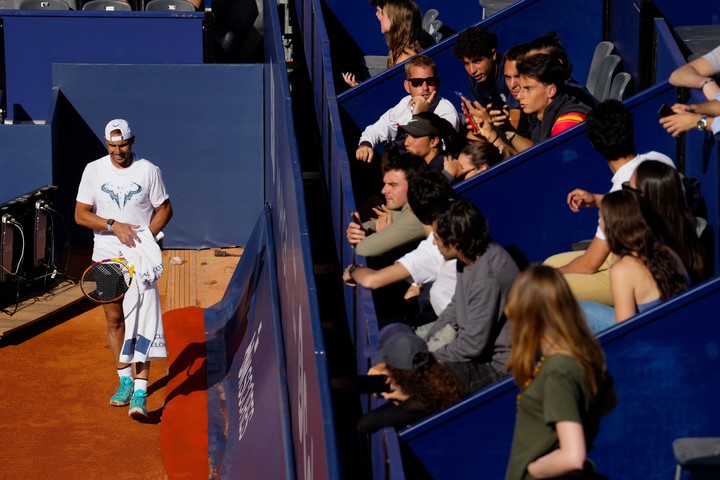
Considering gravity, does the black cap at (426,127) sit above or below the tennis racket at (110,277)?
above

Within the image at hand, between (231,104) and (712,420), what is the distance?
765 centimetres

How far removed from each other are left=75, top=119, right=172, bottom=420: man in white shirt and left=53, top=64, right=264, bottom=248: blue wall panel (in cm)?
353

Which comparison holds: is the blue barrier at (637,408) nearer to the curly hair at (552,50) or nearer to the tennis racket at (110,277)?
the curly hair at (552,50)

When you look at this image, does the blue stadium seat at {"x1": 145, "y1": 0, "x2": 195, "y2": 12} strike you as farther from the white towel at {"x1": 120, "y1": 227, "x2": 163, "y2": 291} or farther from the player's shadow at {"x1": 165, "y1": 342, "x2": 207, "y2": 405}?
the white towel at {"x1": 120, "y1": 227, "x2": 163, "y2": 291}

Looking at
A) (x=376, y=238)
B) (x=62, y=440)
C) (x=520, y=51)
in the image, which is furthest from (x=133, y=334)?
(x=520, y=51)

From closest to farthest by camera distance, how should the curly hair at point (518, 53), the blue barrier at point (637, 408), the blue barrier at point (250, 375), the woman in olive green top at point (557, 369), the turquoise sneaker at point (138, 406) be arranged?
the woman in olive green top at point (557, 369) → the blue barrier at point (637, 408) → the blue barrier at point (250, 375) → the curly hair at point (518, 53) → the turquoise sneaker at point (138, 406)

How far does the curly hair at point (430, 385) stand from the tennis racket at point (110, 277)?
137 inches

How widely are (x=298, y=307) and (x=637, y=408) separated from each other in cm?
202

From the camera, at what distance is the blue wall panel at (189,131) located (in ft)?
38.1

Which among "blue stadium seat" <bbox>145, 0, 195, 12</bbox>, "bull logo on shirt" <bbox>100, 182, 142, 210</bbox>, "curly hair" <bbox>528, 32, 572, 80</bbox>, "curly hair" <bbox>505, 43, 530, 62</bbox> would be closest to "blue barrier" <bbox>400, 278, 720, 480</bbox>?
"curly hair" <bbox>528, 32, 572, 80</bbox>

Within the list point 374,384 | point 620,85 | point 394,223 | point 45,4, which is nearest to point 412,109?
point 620,85

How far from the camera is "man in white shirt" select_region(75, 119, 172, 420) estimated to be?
806cm

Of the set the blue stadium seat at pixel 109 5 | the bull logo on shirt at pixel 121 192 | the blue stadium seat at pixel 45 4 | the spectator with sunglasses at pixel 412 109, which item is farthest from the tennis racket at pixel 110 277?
the blue stadium seat at pixel 45 4

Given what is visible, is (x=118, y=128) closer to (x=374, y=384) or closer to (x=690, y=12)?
(x=374, y=384)
